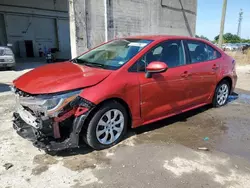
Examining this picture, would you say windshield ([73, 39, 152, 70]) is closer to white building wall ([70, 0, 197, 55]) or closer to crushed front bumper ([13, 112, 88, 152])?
crushed front bumper ([13, 112, 88, 152])

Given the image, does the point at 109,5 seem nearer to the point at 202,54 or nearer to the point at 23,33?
the point at 202,54

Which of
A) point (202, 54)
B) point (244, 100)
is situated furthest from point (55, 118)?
point (244, 100)

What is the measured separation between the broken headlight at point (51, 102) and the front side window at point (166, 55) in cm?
120

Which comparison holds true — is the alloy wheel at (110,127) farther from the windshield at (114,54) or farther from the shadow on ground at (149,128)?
the windshield at (114,54)

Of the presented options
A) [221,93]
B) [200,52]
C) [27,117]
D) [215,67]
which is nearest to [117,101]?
[27,117]

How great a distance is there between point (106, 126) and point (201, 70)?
2255 millimetres

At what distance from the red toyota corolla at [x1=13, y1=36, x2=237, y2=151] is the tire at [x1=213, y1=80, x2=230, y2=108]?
421mm

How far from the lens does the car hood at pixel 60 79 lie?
277cm

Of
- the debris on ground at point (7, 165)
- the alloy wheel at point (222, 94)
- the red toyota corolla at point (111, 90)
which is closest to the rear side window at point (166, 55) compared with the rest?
the red toyota corolla at point (111, 90)

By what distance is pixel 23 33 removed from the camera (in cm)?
1989

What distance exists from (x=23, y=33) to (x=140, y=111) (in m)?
19.7

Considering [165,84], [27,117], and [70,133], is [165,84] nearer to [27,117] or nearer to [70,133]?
[70,133]

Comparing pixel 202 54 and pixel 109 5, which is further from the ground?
pixel 109 5

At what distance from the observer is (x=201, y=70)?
4293 millimetres
